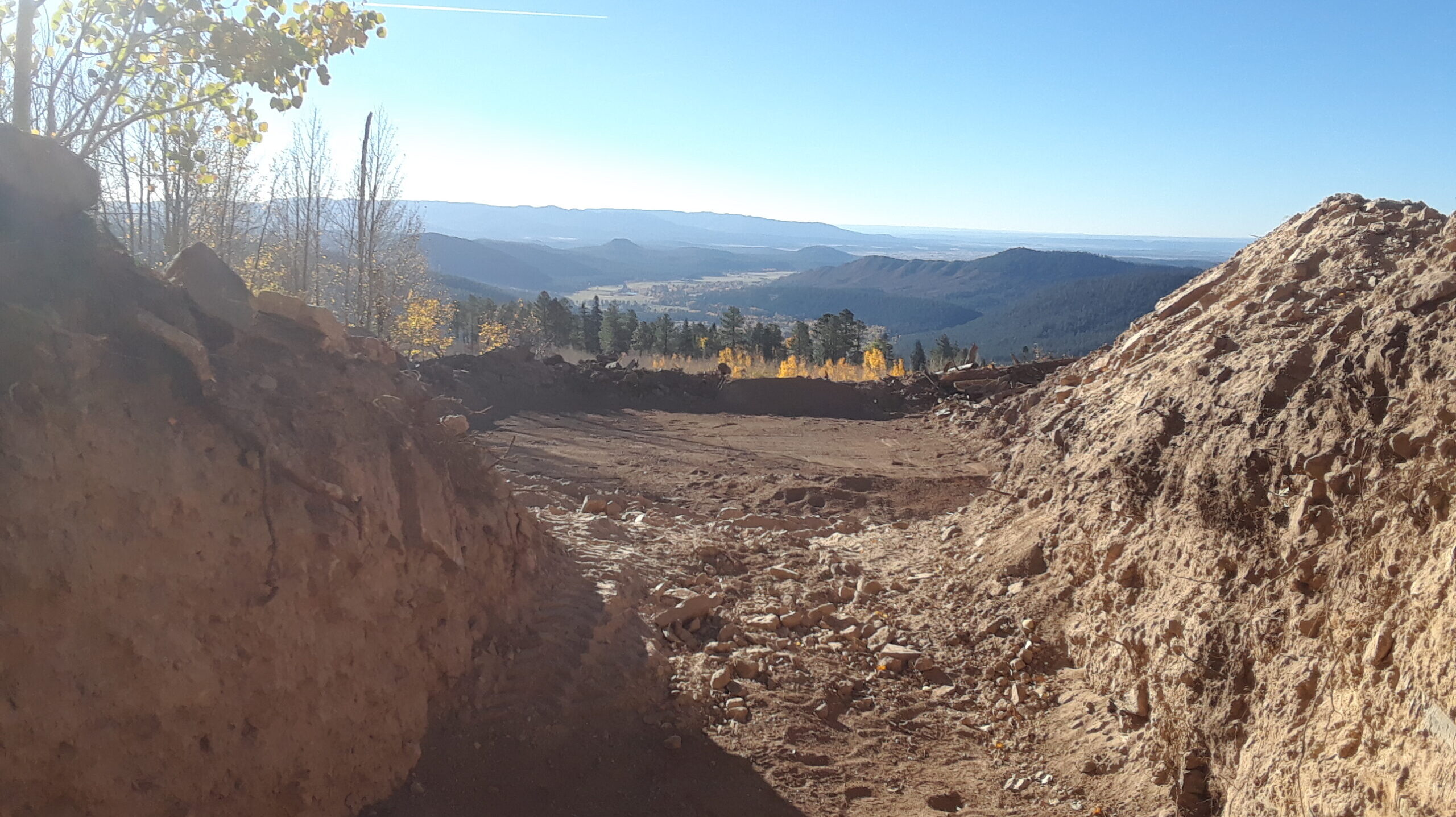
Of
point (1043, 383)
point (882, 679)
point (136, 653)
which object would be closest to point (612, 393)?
point (1043, 383)

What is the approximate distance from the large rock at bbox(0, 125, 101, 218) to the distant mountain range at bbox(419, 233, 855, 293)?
8857 cm

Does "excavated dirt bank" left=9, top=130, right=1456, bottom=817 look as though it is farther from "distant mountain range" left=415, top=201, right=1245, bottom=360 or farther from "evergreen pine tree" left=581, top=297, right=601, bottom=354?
"distant mountain range" left=415, top=201, right=1245, bottom=360

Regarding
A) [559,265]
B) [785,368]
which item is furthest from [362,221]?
[559,265]

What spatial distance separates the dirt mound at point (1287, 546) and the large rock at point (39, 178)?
5211 mm

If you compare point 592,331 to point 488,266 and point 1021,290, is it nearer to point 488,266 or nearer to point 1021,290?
point 1021,290

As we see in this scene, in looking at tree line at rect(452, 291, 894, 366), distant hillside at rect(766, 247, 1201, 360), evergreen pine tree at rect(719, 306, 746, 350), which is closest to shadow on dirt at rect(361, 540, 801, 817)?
tree line at rect(452, 291, 894, 366)

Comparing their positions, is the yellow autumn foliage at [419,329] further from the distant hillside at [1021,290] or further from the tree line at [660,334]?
the distant hillside at [1021,290]

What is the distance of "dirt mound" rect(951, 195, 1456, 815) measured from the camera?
277 cm

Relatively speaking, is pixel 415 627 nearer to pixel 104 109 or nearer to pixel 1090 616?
pixel 104 109

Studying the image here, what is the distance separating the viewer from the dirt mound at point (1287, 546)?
9.07ft

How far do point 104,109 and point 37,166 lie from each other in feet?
3.52

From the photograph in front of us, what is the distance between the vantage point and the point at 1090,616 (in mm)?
4820

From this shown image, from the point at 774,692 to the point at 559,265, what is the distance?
15174cm

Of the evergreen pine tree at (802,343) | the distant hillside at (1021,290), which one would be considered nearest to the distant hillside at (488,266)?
the distant hillside at (1021,290)
